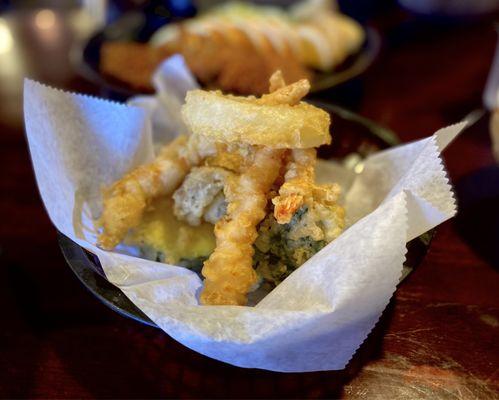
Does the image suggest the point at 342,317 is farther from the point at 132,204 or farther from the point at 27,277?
the point at 27,277

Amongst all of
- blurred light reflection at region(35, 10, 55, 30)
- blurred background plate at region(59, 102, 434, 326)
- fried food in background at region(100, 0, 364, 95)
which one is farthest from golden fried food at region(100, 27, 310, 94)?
blurred light reflection at region(35, 10, 55, 30)

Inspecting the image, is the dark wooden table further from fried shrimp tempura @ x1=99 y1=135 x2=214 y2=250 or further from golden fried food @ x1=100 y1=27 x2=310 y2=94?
golden fried food @ x1=100 y1=27 x2=310 y2=94

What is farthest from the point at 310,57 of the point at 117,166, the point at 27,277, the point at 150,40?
the point at 27,277

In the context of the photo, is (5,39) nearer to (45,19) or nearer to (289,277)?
(45,19)

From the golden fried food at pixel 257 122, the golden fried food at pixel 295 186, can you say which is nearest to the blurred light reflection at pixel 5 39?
the golden fried food at pixel 257 122

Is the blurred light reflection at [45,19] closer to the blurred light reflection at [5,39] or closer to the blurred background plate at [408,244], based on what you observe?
the blurred light reflection at [5,39]
